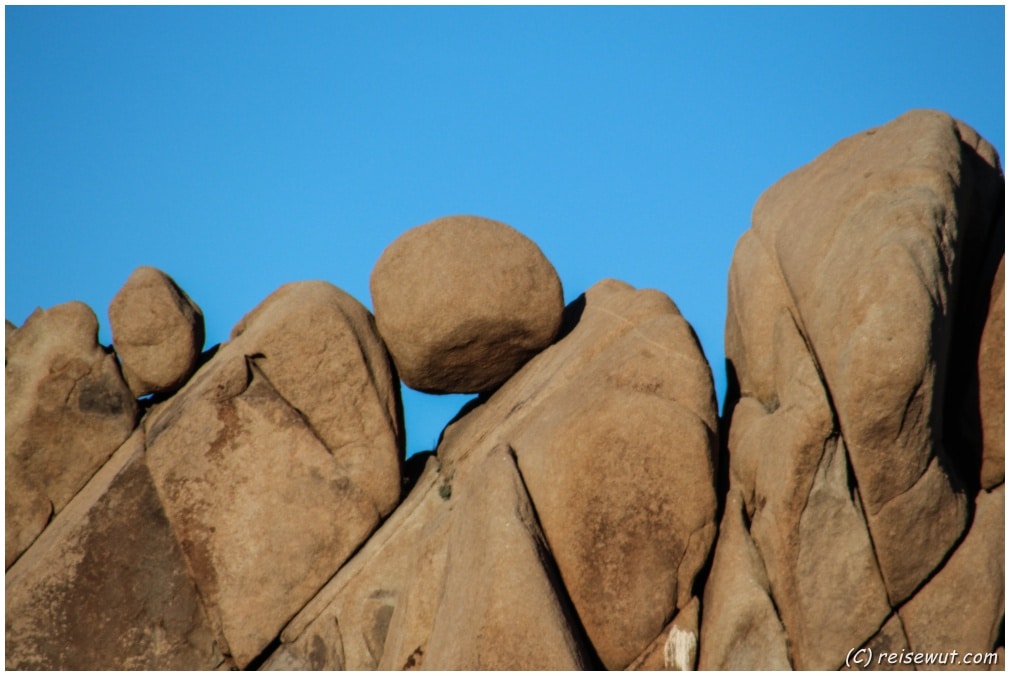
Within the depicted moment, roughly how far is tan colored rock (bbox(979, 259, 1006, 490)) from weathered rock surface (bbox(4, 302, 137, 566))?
9072mm

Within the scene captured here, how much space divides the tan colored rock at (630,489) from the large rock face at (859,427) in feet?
1.88

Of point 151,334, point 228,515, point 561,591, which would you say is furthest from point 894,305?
point 151,334

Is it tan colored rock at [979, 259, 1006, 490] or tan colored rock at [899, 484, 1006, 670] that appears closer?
tan colored rock at [899, 484, 1006, 670]

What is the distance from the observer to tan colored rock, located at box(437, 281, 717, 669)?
11500 mm

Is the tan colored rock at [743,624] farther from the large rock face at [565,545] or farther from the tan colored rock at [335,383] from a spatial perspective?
the tan colored rock at [335,383]

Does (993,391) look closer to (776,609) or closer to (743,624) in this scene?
(776,609)

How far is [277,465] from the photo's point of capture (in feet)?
43.0

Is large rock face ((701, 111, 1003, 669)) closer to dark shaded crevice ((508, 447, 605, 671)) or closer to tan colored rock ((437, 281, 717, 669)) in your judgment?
tan colored rock ((437, 281, 717, 669))

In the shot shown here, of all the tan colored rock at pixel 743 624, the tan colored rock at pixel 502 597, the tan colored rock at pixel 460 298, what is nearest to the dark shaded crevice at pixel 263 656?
the tan colored rock at pixel 502 597

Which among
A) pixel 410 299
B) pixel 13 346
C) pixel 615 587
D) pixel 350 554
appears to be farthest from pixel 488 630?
pixel 13 346

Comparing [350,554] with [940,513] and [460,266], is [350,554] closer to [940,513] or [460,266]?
[460,266]

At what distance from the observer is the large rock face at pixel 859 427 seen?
10867 mm

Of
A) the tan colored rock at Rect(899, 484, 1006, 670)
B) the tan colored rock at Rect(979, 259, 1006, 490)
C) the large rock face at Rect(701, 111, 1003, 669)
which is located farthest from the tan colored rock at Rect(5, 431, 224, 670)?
the tan colored rock at Rect(979, 259, 1006, 490)

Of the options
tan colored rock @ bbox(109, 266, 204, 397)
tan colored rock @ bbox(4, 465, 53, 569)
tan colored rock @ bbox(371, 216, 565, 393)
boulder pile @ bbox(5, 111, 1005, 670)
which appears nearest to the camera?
boulder pile @ bbox(5, 111, 1005, 670)
